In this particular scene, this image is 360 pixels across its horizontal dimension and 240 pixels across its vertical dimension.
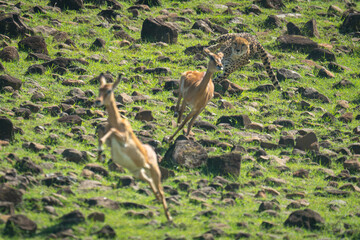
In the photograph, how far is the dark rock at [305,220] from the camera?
961 cm

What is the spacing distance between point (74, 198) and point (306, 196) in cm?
411

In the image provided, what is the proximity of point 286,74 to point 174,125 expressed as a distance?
17.0 feet

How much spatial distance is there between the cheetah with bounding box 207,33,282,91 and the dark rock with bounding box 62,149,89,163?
6.10m

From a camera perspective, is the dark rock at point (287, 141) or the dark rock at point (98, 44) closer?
the dark rock at point (287, 141)

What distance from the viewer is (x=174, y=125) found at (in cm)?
1335

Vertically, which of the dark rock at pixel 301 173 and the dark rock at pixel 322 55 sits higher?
the dark rock at pixel 301 173

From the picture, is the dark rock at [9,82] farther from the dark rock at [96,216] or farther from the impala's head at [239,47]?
the impala's head at [239,47]

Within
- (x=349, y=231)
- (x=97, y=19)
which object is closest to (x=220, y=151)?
(x=349, y=231)

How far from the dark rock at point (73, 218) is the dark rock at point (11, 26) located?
916cm

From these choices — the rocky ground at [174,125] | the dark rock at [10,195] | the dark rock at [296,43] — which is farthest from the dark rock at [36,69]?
the dark rock at [296,43]

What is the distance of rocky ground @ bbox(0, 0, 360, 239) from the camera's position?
30.8ft

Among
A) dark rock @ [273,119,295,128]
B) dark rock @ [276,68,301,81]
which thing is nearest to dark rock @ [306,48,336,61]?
dark rock @ [276,68,301,81]

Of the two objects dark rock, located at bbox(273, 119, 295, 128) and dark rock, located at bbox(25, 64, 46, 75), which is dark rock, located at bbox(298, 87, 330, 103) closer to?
dark rock, located at bbox(273, 119, 295, 128)

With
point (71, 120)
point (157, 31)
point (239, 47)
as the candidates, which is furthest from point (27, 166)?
point (157, 31)
